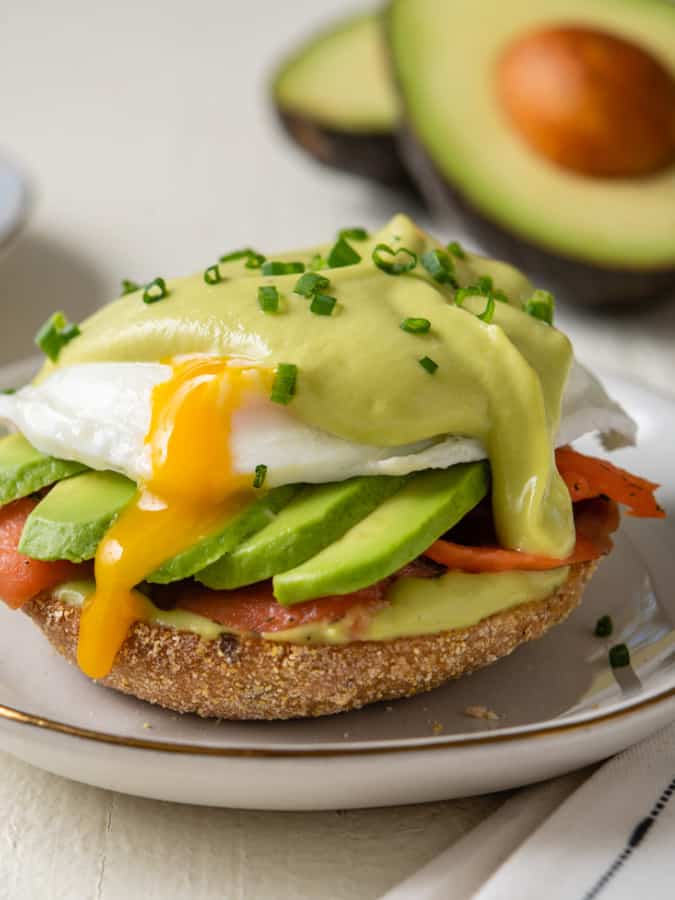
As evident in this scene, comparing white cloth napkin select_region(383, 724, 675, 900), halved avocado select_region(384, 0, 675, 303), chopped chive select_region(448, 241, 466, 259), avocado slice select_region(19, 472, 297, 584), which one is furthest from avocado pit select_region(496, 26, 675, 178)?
white cloth napkin select_region(383, 724, 675, 900)

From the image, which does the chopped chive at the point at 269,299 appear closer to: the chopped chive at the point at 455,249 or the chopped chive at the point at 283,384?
the chopped chive at the point at 283,384

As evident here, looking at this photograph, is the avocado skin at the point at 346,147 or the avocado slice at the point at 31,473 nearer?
the avocado slice at the point at 31,473

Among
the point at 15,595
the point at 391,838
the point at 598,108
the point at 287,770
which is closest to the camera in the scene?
the point at 287,770

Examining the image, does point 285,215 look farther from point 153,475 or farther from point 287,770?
point 287,770

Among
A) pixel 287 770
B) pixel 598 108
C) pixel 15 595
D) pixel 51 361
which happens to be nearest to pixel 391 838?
pixel 287 770

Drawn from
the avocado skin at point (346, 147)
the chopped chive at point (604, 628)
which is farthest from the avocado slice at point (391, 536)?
the avocado skin at point (346, 147)

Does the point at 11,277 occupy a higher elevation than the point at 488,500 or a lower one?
lower

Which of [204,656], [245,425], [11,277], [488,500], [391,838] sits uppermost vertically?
[245,425]
